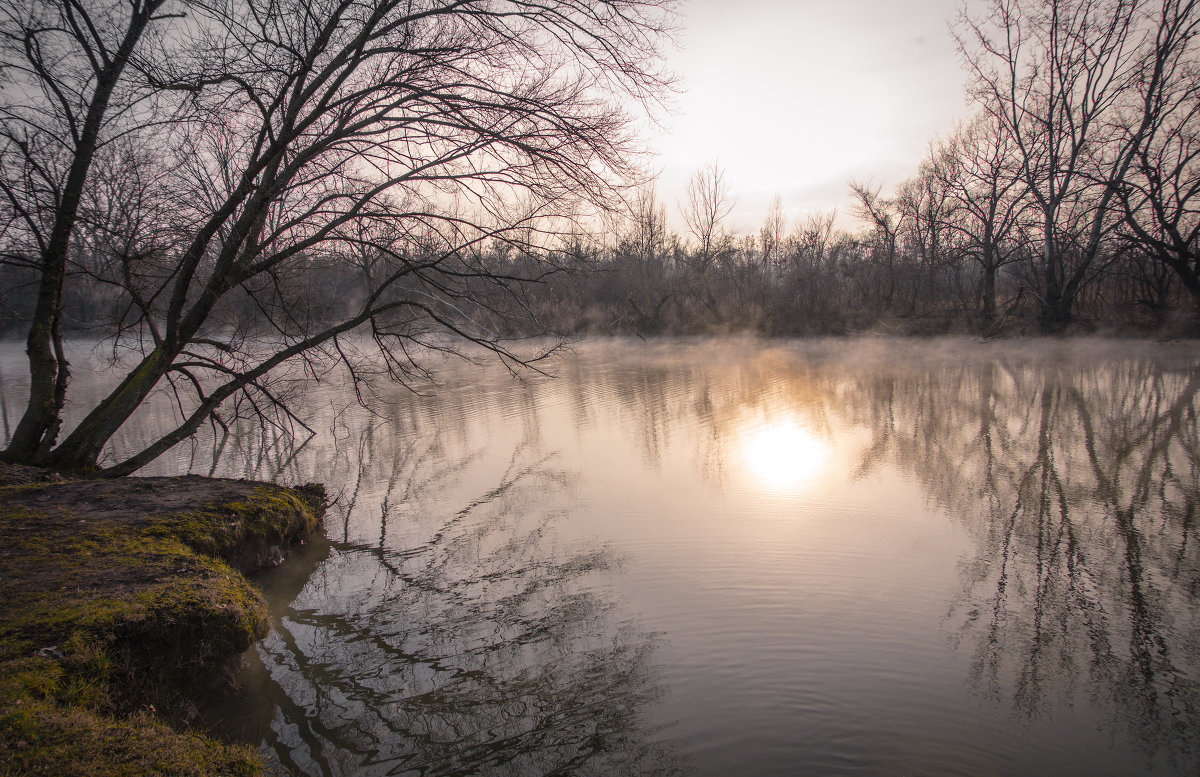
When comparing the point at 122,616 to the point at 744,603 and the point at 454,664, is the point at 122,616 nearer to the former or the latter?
the point at 454,664

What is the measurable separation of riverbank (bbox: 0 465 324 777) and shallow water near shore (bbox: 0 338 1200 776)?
1.19 ft

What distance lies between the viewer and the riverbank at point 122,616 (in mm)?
2277

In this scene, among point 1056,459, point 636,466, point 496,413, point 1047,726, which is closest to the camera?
point 1047,726

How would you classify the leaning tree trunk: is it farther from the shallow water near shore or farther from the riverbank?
the shallow water near shore

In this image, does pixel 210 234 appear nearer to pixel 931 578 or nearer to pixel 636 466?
pixel 636 466

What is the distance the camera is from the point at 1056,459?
767 centimetres

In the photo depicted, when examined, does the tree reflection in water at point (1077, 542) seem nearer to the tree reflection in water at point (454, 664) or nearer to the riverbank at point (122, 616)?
the tree reflection in water at point (454, 664)

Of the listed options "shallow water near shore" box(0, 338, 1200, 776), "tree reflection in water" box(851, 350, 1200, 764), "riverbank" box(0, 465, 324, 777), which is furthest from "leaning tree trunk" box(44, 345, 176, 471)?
"tree reflection in water" box(851, 350, 1200, 764)

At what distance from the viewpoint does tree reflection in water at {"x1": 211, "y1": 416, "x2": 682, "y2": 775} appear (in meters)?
3.02

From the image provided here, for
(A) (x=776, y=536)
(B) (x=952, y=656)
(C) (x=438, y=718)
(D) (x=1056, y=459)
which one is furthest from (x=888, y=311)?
(C) (x=438, y=718)

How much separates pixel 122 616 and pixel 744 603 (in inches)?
142

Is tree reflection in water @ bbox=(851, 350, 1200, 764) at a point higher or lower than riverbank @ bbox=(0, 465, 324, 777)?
lower

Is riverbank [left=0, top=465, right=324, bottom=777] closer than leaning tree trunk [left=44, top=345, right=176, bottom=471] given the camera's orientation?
Yes

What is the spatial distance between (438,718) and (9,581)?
236 cm
